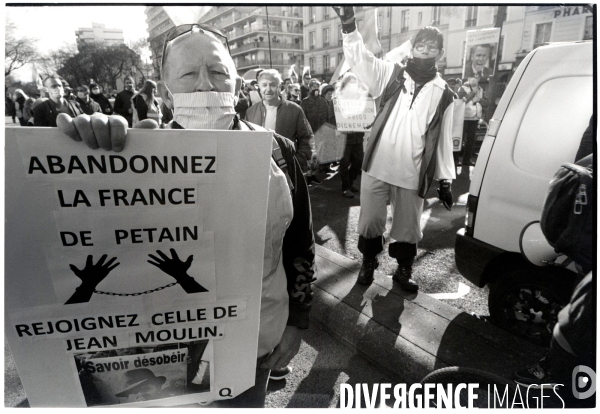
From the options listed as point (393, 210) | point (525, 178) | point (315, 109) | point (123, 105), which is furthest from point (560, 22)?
point (123, 105)

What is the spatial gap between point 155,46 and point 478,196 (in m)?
1.93

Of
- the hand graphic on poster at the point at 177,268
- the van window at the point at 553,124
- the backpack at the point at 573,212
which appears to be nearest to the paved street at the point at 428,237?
the van window at the point at 553,124

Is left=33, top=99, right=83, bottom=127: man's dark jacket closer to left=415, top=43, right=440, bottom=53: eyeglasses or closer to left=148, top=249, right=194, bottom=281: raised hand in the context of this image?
left=415, top=43, right=440, bottom=53: eyeglasses

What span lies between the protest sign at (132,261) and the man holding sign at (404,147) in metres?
1.89

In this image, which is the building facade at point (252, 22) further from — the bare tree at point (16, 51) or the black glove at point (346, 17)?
the bare tree at point (16, 51)

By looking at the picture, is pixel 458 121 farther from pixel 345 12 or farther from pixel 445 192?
pixel 345 12

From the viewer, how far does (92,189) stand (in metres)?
0.76

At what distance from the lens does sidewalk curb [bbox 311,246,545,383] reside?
1902mm

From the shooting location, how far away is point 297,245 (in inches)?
46.2

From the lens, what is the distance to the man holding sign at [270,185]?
40.9 inches

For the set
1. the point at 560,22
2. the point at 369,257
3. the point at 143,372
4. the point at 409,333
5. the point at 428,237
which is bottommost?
the point at 428,237

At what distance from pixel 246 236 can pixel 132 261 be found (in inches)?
10.5

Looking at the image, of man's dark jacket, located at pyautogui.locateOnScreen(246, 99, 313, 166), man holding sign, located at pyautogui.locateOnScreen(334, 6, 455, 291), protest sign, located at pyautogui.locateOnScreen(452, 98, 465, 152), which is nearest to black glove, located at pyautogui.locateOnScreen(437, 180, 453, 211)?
man holding sign, located at pyautogui.locateOnScreen(334, 6, 455, 291)

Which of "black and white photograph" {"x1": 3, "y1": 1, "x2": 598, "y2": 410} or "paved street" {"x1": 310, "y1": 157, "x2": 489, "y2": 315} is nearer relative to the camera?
"black and white photograph" {"x1": 3, "y1": 1, "x2": 598, "y2": 410}
